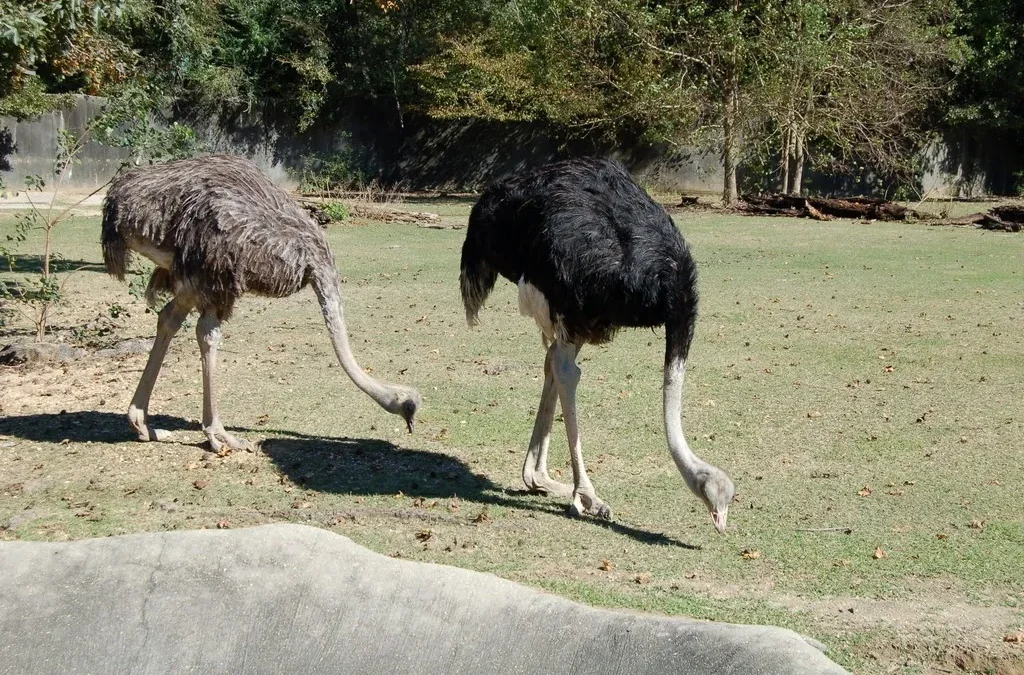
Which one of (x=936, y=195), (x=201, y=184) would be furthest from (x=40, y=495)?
(x=936, y=195)

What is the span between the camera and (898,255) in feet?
54.3

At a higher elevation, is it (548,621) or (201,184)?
(201,184)

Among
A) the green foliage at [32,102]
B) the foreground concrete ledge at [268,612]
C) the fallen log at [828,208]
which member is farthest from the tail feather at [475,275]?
the green foliage at [32,102]

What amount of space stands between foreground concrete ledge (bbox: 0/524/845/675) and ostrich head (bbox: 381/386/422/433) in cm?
196

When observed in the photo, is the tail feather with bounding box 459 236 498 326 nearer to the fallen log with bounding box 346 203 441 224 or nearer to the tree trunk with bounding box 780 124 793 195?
the fallen log with bounding box 346 203 441 224

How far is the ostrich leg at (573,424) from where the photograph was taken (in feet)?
19.4

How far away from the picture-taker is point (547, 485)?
628 cm

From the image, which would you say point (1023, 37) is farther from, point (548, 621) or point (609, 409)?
point (548, 621)

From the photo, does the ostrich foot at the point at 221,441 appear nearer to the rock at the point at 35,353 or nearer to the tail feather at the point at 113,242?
the tail feather at the point at 113,242

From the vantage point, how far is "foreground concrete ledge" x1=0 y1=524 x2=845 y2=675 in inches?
154

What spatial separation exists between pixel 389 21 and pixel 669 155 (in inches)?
318

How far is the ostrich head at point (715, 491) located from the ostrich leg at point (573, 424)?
35.3 inches

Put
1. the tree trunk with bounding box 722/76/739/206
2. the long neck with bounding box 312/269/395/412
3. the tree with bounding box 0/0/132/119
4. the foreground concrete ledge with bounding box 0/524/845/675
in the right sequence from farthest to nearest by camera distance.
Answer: the tree trunk with bounding box 722/76/739/206 → the tree with bounding box 0/0/132/119 → the long neck with bounding box 312/269/395/412 → the foreground concrete ledge with bounding box 0/524/845/675

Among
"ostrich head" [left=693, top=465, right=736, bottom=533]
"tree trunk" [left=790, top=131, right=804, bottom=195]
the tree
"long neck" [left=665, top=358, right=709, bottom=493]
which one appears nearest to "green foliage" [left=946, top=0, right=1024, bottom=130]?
"tree trunk" [left=790, top=131, right=804, bottom=195]
